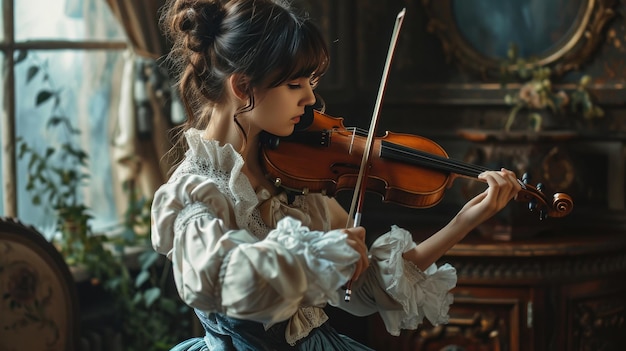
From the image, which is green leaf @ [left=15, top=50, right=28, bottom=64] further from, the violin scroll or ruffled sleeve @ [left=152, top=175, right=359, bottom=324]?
the violin scroll

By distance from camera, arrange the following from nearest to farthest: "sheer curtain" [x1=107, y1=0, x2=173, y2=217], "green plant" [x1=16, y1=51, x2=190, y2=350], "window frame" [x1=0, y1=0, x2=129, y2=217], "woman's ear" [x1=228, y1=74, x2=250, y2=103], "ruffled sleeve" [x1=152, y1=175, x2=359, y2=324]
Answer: "ruffled sleeve" [x1=152, y1=175, x2=359, y2=324], "woman's ear" [x1=228, y1=74, x2=250, y2=103], "window frame" [x1=0, y1=0, x2=129, y2=217], "green plant" [x1=16, y1=51, x2=190, y2=350], "sheer curtain" [x1=107, y1=0, x2=173, y2=217]

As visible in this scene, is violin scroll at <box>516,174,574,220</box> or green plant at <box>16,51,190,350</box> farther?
green plant at <box>16,51,190,350</box>

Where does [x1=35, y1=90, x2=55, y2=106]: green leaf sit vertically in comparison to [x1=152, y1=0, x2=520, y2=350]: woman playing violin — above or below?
above

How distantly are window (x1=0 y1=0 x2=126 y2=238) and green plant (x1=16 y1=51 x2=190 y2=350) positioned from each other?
0.02 m

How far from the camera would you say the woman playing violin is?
4.19 ft

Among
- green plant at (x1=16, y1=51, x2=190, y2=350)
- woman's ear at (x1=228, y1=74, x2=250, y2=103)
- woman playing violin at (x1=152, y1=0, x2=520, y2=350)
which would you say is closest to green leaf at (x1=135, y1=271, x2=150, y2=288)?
green plant at (x1=16, y1=51, x2=190, y2=350)

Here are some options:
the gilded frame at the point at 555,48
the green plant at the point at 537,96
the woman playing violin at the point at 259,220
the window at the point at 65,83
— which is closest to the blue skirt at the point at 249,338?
the woman playing violin at the point at 259,220

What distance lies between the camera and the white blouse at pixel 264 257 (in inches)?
49.8

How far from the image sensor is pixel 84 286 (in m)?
2.75

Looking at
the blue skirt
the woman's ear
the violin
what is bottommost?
the blue skirt

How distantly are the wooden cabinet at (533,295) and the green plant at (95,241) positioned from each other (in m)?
0.76

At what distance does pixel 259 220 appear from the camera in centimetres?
156

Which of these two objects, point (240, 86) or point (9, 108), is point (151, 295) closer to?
point (9, 108)

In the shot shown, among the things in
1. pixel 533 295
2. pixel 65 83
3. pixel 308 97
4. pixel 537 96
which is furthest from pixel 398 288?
pixel 65 83
